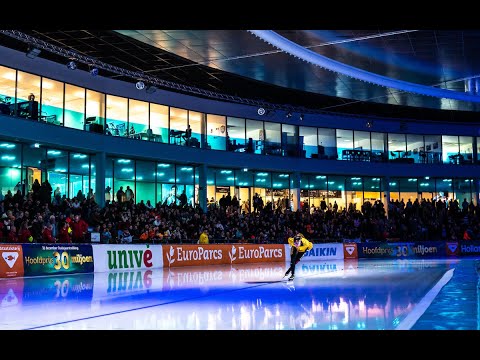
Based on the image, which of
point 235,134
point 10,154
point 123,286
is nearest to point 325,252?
point 235,134

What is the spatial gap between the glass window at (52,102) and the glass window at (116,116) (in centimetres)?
352

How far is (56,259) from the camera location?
2305cm

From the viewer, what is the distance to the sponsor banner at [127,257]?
24859 mm

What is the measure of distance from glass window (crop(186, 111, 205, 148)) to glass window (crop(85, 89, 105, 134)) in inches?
279

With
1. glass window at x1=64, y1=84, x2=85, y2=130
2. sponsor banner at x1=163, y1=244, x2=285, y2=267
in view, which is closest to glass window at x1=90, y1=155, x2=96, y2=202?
glass window at x1=64, y1=84, x2=85, y2=130

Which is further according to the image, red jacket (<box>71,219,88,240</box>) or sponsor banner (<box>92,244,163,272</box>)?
red jacket (<box>71,219,88,240</box>)

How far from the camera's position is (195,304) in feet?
42.2

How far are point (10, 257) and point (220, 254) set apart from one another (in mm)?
13162

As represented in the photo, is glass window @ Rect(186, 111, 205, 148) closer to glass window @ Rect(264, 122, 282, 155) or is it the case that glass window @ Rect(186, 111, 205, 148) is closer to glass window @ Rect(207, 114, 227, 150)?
glass window @ Rect(207, 114, 227, 150)

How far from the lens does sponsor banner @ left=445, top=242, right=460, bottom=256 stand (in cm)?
4378

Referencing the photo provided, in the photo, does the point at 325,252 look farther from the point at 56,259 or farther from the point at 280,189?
the point at 56,259

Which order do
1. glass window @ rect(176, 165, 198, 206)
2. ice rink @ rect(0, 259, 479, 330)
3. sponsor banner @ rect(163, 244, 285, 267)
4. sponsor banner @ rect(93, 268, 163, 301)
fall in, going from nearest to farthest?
→ ice rink @ rect(0, 259, 479, 330), sponsor banner @ rect(93, 268, 163, 301), sponsor banner @ rect(163, 244, 285, 267), glass window @ rect(176, 165, 198, 206)
